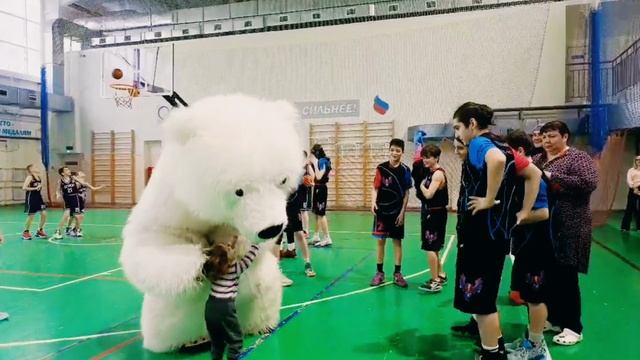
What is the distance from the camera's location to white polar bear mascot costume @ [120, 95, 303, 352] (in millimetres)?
2092

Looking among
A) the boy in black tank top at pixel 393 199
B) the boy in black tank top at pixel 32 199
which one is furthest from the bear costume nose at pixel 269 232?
the boy in black tank top at pixel 32 199

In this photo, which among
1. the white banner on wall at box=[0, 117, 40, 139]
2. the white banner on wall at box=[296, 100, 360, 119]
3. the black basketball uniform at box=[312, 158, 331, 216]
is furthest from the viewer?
the white banner on wall at box=[0, 117, 40, 139]

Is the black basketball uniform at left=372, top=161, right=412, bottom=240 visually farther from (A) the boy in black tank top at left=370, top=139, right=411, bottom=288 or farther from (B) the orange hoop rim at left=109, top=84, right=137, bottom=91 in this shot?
(B) the orange hoop rim at left=109, top=84, right=137, bottom=91

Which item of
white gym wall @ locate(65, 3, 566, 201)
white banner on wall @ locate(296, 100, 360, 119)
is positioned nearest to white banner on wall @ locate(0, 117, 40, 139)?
white gym wall @ locate(65, 3, 566, 201)

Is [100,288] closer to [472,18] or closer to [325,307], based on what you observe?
[325,307]

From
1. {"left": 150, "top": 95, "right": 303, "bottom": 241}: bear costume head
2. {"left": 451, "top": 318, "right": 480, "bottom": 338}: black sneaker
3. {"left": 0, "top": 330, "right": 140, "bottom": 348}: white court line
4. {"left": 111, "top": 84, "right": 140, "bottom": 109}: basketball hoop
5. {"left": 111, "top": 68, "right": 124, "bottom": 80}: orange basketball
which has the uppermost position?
{"left": 111, "top": 68, "right": 124, "bottom": 80}: orange basketball

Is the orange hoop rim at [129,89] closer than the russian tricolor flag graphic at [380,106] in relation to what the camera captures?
Yes

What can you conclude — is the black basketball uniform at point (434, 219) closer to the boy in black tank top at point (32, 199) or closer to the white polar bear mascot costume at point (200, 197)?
the white polar bear mascot costume at point (200, 197)

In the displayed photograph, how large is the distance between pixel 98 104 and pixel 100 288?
42.0ft

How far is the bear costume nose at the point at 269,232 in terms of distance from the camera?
2090mm

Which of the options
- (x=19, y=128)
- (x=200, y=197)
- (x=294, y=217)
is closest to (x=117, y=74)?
(x=19, y=128)

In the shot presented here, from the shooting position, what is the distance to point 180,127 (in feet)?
7.24

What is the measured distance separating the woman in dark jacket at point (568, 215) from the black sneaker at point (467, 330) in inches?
21.4

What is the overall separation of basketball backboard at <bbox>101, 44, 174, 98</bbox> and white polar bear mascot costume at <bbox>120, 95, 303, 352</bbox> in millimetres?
9824
